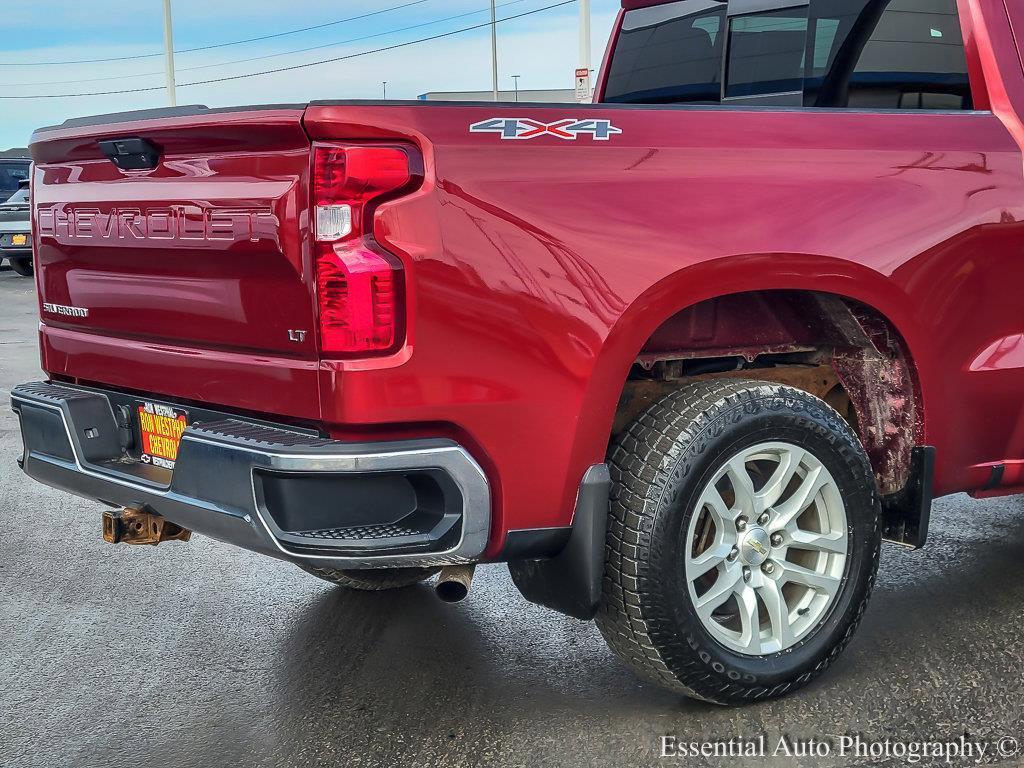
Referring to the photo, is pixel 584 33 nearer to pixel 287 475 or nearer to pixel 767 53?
pixel 767 53

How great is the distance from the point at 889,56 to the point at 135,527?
278 centimetres

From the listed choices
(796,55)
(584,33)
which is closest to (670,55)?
(796,55)

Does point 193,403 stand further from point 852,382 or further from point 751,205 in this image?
point 852,382

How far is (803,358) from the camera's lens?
12.2 ft

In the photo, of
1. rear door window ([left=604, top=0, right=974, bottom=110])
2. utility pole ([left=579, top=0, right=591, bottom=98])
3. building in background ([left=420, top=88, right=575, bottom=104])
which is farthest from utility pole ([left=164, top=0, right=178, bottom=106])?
rear door window ([left=604, top=0, right=974, bottom=110])

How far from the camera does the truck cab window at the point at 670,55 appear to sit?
16.2 feet

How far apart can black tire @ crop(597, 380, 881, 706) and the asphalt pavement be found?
13 cm

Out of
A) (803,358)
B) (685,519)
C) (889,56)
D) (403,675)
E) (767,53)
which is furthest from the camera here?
(767,53)

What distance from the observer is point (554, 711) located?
10.8ft

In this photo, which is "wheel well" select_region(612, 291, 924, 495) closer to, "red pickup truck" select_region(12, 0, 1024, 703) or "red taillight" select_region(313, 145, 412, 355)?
"red pickup truck" select_region(12, 0, 1024, 703)

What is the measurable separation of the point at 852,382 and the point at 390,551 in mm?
1646

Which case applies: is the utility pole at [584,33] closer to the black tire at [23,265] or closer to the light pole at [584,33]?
the light pole at [584,33]

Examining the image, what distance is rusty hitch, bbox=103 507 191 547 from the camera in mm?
3355

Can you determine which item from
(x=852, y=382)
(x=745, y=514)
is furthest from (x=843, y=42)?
(x=745, y=514)
